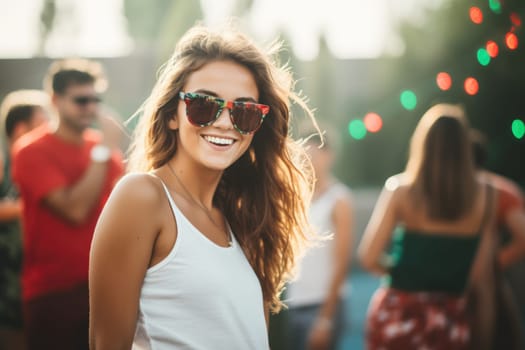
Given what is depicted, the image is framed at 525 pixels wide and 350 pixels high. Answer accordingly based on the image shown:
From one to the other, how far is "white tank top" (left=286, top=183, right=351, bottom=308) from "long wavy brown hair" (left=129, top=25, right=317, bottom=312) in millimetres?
1491

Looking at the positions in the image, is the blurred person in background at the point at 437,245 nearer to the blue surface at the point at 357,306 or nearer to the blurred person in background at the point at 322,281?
the blurred person in background at the point at 322,281

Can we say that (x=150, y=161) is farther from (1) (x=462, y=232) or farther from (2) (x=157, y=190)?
(1) (x=462, y=232)

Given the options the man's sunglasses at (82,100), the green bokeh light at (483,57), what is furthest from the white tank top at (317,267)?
the man's sunglasses at (82,100)

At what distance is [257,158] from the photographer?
2.22 m

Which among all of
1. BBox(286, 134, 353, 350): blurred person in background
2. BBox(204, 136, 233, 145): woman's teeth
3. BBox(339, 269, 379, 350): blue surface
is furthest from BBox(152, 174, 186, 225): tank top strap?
BBox(339, 269, 379, 350): blue surface

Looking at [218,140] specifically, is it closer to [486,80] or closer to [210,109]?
[210,109]

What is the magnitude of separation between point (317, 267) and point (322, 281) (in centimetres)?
11

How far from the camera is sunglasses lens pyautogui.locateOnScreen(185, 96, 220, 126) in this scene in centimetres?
177

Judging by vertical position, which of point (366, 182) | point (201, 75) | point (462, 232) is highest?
point (201, 75)

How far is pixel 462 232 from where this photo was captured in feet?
10.2

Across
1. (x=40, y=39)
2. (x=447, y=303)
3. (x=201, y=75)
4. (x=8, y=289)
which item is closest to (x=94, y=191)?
(x=8, y=289)

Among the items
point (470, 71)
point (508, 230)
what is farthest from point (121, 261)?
point (470, 71)

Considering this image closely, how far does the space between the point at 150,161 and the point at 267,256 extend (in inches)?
23.2

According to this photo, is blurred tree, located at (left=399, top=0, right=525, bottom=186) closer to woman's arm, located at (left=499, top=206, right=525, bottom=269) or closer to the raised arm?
woman's arm, located at (left=499, top=206, right=525, bottom=269)
